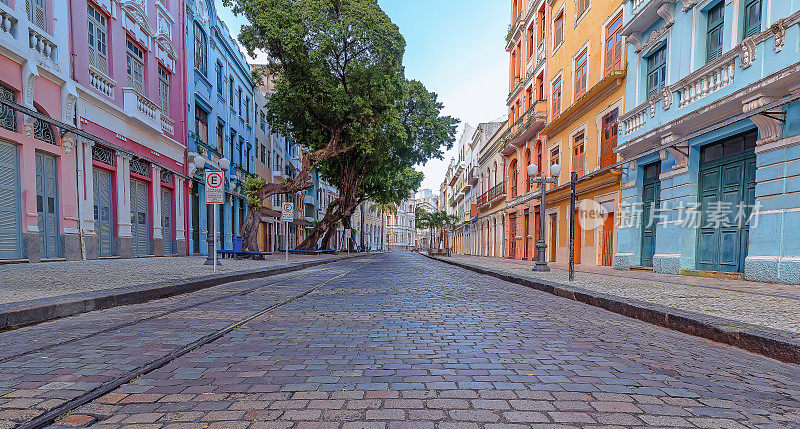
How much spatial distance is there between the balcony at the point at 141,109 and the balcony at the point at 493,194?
20662 mm

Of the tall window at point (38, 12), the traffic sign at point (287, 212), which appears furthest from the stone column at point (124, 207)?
the traffic sign at point (287, 212)

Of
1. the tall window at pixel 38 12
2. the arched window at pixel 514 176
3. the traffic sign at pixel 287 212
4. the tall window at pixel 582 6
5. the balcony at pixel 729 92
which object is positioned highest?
the tall window at pixel 582 6

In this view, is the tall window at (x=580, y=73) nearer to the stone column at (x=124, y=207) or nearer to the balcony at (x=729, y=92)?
the balcony at (x=729, y=92)

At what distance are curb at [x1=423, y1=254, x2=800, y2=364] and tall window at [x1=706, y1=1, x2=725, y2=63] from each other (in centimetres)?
751

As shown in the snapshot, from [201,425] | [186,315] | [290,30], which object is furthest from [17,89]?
[201,425]

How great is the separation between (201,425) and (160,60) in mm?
19235

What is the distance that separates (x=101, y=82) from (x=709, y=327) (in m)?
16.7

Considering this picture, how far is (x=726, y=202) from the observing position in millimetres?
10031

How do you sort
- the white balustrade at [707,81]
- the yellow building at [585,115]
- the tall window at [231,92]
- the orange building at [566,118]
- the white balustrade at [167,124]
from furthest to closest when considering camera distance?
the tall window at [231,92] → the white balustrade at [167,124] → the orange building at [566,118] → the yellow building at [585,115] → the white balustrade at [707,81]

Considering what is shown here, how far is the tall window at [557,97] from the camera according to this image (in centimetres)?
2067

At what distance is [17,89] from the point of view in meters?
10.5

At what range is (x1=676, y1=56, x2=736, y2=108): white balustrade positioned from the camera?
9.30 m

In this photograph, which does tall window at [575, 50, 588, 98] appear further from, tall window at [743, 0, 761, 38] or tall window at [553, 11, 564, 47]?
tall window at [743, 0, 761, 38]

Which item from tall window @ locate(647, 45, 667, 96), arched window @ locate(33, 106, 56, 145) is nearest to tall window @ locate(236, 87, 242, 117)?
arched window @ locate(33, 106, 56, 145)
